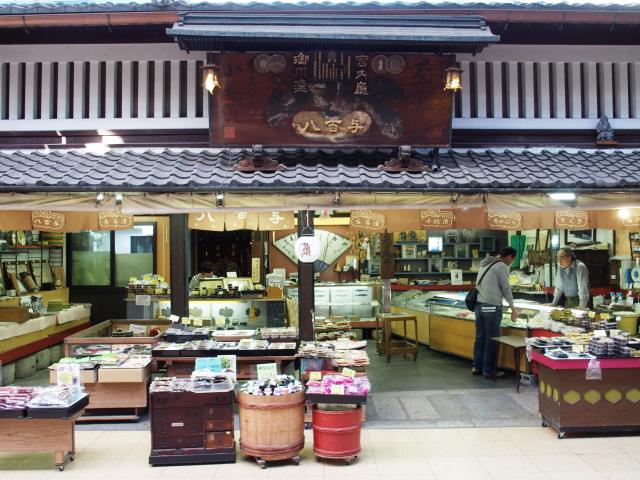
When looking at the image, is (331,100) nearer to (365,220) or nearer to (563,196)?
(365,220)

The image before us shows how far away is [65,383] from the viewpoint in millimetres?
7430

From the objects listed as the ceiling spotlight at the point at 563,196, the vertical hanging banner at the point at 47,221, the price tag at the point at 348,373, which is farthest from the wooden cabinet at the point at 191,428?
the ceiling spotlight at the point at 563,196

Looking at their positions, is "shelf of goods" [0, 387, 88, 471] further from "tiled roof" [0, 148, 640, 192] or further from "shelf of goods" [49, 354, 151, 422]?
"tiled roof" [0, 148, 640, 192]

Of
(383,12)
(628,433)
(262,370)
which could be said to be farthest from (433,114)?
(628,433)

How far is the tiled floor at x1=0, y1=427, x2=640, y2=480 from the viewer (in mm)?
6844

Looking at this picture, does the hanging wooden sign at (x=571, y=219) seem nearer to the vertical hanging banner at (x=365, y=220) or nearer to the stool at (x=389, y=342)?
the stool at (x=389, y=342)

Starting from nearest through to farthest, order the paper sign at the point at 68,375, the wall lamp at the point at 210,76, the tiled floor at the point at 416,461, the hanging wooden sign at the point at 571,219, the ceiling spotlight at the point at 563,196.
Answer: the tiled floor at the point at 416,461
the paper sign at the point at 68,375
the wall lamp at the point at 210,76
the ceiling spotlight at the point at 563,196
the hanging wooden sign at the point at 571,219

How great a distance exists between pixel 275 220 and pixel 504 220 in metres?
4.39

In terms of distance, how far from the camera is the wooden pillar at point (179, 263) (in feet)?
33.7

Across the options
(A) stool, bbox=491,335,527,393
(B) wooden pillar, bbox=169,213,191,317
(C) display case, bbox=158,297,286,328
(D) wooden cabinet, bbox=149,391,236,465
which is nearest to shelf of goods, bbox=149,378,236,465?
(D) wooden cabinet, bbox=149,391,236,465

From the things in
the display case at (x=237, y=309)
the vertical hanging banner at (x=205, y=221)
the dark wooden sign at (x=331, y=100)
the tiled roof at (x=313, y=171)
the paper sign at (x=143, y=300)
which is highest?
the dark wooden sign at (x=331, y=100)

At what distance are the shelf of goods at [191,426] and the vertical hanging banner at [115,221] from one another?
13.3 ft

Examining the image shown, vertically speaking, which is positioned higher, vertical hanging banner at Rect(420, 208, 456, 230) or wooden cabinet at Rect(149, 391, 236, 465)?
vertical hanging banner at Rect(420, 208, 456, 230)

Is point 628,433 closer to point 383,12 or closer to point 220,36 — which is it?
point 383,12
